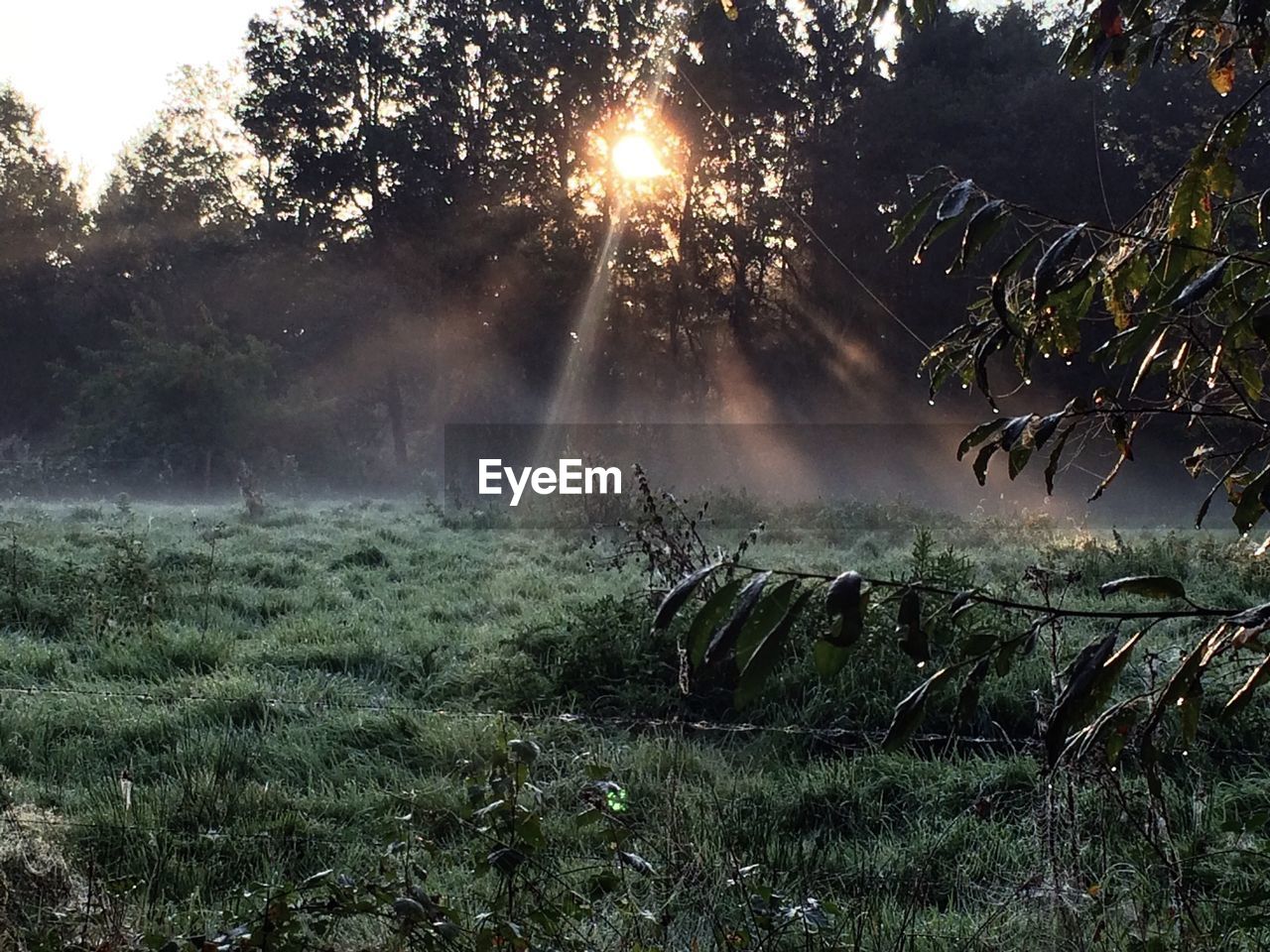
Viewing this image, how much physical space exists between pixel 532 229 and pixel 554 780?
22.3 metres

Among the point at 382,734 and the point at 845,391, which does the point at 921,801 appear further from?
the point at 845,391

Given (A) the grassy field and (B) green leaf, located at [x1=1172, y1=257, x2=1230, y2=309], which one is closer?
(B) green leaf, located at [x1=1172, y1=257, x2=1230, y2=309]

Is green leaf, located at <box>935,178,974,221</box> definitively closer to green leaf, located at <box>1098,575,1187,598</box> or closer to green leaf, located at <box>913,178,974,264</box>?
green leaf, located at <box>913,178,974,264</box>

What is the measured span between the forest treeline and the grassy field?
1635cm

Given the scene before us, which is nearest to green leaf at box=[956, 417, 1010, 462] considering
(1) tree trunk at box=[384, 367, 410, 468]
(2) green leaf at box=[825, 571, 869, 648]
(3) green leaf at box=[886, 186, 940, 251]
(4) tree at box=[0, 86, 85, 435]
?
(3) green leaf at box=[886, 186, 940, 251]

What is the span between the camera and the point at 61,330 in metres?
27.4

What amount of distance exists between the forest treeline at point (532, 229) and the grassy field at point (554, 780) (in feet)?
53.7

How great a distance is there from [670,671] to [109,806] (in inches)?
91.3

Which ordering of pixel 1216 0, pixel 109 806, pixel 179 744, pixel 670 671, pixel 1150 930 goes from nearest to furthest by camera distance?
pixel 1216 0
pixel 1150 930
pixel 109 806
pixel 179 744
pixel 670 671

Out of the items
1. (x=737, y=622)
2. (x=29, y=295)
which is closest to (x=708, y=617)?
(x=737, y=622)

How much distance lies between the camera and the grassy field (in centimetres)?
218

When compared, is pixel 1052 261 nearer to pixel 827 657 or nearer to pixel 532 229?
pixel 827 657

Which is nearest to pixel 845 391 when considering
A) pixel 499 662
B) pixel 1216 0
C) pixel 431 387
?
pixel 431 387

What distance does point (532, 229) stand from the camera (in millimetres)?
24453
